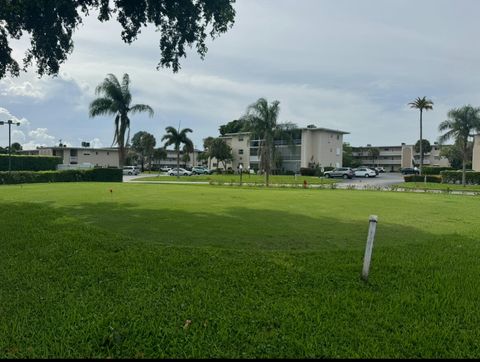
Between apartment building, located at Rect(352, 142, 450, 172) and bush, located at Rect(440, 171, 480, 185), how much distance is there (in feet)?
199

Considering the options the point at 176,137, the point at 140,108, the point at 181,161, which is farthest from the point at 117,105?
the point at 181,161

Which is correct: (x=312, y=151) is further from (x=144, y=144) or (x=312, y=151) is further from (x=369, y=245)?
(x=369, y=245)

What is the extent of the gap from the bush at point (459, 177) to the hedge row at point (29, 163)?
52.4 m

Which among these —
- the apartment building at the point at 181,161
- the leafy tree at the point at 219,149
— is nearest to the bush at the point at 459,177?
the leafy tree at the point at 219,149

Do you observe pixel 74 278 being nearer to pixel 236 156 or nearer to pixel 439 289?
pixel 439 289

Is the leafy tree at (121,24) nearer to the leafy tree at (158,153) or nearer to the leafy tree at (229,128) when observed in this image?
the leafy tree at (229,128)

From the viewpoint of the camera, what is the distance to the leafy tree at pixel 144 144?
96125 millimetres

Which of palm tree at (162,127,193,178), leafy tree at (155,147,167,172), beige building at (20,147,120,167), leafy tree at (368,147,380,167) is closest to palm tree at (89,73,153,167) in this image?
palm tree at (162,127,193,178)

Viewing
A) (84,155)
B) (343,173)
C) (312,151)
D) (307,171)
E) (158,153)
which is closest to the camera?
(343,173)

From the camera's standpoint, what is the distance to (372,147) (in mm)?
109250

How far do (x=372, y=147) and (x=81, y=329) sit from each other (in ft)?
366

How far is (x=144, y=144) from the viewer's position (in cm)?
9662

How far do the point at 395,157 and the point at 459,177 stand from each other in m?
67.7

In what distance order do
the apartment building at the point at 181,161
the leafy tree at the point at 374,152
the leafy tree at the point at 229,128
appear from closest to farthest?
1. the leafy tree at the point at 229,128
2. the apartment building at the point at 181,161
3. the leafy tree at the point at 374,152
